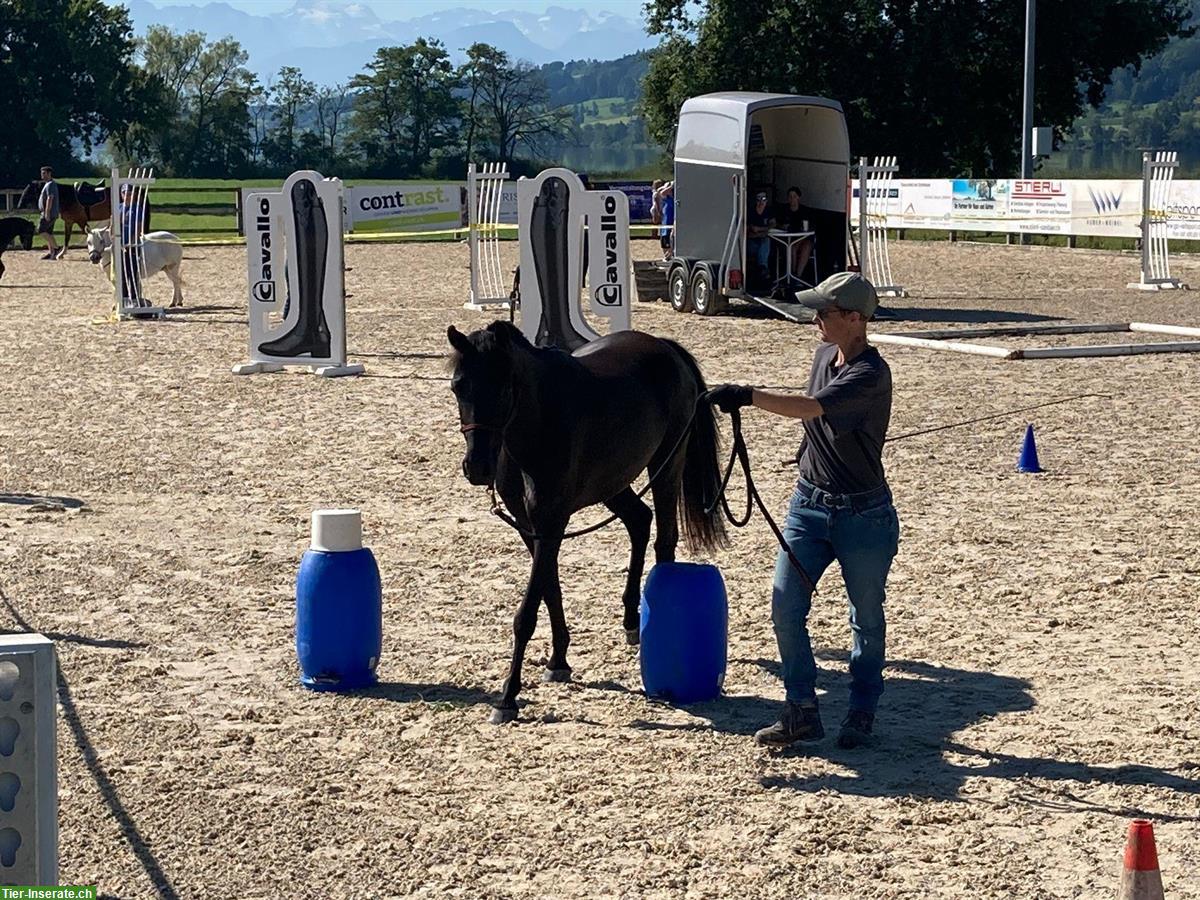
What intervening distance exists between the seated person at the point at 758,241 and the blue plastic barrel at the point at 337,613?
15654mm

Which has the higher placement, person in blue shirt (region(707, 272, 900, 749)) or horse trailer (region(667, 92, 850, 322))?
horse trailer (region(667, 92, 850, 322))

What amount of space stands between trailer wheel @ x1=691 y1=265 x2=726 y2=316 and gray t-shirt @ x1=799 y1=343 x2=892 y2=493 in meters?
16.1

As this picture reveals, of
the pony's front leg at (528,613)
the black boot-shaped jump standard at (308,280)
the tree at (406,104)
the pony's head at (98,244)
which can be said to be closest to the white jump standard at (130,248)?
the pony's head at (98,244)

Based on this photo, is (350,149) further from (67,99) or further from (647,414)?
(647,414)

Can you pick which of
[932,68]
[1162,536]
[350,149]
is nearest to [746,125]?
[1162,536]

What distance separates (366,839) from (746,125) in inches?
684

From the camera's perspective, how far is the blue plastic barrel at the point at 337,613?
263 inches

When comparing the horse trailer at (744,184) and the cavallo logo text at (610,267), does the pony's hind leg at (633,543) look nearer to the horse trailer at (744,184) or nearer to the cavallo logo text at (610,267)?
the cavallo logo text at (610,267)

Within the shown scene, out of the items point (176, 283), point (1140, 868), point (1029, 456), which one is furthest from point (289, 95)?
point (1140, 868)

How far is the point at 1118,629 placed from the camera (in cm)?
735

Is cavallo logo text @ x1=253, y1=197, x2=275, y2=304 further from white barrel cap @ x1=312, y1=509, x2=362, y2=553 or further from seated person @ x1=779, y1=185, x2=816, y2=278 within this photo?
white barrel cap @ x1=312, y1=509, x2=362, y2=553

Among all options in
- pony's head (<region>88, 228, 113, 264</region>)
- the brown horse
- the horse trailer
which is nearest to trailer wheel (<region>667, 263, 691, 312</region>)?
the horse trailer

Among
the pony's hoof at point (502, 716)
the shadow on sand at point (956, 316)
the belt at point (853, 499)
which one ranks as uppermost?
the shadow on sand at point (956, 316)

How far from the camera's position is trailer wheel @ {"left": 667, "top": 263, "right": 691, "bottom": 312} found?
22.7 m
